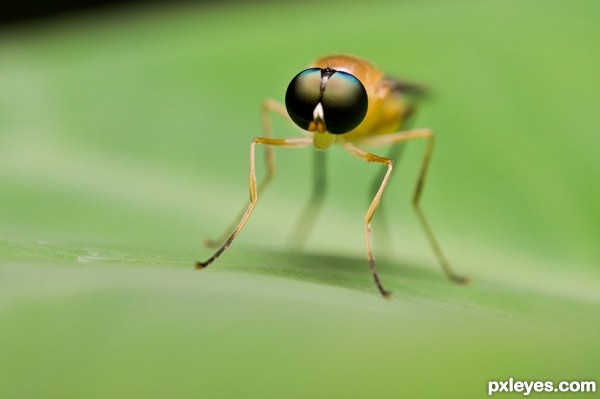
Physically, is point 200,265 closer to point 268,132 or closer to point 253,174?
point 253,174

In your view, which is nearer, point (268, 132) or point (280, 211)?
point (268, 132)

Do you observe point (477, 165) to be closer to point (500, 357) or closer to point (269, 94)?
point (269, 94)

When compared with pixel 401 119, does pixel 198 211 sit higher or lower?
lower

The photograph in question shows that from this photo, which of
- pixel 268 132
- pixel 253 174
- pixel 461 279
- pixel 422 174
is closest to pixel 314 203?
pixel 268 132

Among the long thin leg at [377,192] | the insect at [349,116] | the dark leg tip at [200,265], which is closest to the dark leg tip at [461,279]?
the insect at [349,116]

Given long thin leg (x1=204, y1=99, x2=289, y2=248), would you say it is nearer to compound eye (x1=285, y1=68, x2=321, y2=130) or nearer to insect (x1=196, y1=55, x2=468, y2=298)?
insect (x1=196, y1=55, x2=468, y2=298)

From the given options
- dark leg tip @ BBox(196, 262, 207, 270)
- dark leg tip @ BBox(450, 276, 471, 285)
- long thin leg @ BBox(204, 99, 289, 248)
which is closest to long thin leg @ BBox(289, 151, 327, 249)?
long thin leg @ BBox(204, 99, 289, 248)

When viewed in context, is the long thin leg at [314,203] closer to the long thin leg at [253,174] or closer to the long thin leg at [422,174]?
the long thin leg at [422,174]

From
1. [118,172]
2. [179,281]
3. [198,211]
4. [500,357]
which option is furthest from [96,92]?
[500,357]
